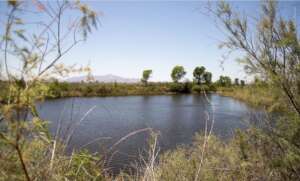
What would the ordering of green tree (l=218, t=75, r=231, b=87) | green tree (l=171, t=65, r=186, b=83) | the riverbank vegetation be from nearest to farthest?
1. the riverbank vegetation
2. green tree (l=218, t=75, r=231, b=87)
3. green tree (l=171, t=65, r=186, b=83)

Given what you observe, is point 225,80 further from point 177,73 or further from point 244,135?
point 177,73

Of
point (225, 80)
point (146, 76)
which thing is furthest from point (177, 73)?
point (225, 80)

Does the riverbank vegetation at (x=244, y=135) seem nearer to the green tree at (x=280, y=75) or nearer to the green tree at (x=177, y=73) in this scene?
the green tree at (x=280, y=75)

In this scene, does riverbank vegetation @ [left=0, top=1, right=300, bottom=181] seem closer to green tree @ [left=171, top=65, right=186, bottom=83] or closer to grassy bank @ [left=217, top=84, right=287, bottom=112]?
grassy bank @ [left=217, top=84, right=287, bottom=112]

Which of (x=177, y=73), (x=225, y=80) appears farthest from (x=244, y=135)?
(x=177, y=73)

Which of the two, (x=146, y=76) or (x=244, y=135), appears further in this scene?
(x=146, y=76)

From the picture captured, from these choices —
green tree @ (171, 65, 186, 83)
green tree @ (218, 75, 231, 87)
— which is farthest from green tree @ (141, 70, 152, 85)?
green tree @ (218, 75, 231, 87)

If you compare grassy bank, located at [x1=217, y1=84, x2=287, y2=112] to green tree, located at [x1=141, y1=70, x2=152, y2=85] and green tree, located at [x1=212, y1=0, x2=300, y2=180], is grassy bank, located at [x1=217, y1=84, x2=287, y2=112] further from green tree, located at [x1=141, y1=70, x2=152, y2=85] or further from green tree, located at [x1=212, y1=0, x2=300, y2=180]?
green tree, located at [x1=141, y1=70, x2=152, y2=85]

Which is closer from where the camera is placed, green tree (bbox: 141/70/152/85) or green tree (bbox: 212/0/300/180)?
green tree (bbox: 212/0/300/180)

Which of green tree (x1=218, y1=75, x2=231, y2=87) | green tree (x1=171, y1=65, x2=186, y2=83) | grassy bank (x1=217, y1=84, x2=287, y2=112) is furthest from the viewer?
green tree (x1=171, y1=65, x2=186, y2=83)

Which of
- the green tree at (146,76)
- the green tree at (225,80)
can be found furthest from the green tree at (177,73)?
the green tree at (225,80)

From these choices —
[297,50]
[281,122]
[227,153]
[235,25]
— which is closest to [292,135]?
[281,122]

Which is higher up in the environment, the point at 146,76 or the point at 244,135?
the point at 146,76

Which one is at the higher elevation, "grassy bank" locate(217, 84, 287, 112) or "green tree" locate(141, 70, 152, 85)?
"green tree" locate(141, 70, 152, 85)
